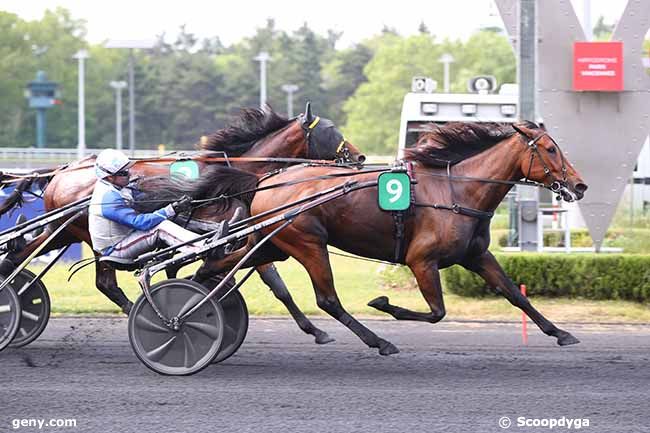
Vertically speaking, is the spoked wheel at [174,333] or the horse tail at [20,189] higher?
the horse tail at [20,189]

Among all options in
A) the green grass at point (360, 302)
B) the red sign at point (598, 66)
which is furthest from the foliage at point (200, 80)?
the red sign at point (598, 66)

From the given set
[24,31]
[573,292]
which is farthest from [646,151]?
[24,31]

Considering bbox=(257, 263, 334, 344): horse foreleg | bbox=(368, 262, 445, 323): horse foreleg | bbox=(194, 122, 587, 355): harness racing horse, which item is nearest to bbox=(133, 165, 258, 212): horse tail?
bbox=(194, 122, 587, 355): harness racing horse

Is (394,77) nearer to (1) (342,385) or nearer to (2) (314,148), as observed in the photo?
(2) (314,148)

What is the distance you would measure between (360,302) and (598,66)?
332 cm

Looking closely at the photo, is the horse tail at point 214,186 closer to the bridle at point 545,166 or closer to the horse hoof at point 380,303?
the horse hoof at point 380,303

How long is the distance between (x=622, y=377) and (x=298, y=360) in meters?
2.15

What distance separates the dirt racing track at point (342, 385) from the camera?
570 cm

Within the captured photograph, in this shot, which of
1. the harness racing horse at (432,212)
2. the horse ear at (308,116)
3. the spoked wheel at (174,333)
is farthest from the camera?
the horse ear at (308,116)

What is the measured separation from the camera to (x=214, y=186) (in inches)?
311

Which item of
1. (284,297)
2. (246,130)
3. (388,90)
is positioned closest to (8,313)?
(284,297)

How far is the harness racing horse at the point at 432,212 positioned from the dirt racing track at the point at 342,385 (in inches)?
17.1

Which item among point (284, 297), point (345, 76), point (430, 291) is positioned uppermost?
point (345, 76)

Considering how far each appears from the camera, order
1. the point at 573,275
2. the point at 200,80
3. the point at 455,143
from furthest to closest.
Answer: the point at 200,80 < the point at 573,275 < the point at 455,143
